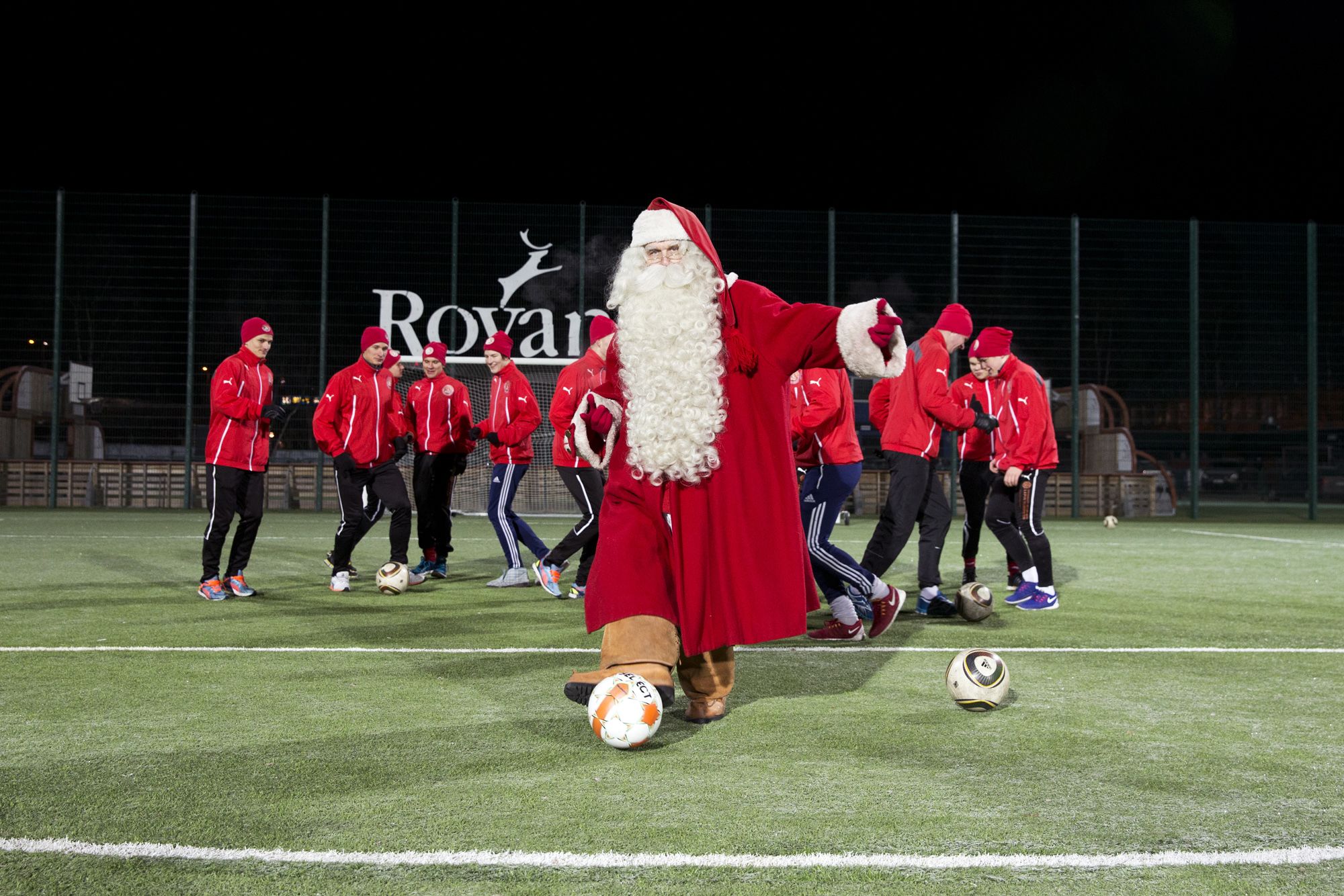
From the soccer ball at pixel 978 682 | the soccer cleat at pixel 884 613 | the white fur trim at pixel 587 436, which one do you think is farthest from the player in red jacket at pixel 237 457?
the soccer ball at pixel 978 682

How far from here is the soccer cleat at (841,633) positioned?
630 centimetres

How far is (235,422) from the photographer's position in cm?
806

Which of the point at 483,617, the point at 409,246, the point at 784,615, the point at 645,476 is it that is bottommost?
the point at 483,617

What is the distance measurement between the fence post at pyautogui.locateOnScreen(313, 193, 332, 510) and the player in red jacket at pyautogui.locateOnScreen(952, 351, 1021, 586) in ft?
47.3

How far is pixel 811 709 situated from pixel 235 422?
5.44 metres

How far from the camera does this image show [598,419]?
14.5 ft

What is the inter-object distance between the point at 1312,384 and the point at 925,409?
694 inches

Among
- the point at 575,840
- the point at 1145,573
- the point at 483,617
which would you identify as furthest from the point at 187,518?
the point at 575,840

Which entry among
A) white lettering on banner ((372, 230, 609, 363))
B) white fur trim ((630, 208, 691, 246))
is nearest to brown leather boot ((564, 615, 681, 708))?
white fur trim ((630, 208, 691, 246))

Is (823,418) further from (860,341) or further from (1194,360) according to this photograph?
Result: (1194,360)

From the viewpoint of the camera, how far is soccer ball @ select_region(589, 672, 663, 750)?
3662mm

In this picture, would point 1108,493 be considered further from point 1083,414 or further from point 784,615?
point 784,615

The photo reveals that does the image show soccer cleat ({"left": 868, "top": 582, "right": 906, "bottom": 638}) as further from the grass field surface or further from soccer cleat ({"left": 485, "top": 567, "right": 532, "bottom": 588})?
soccer cleat ({"left": 485, "top": 567, "right": 532, "bottom": 588})

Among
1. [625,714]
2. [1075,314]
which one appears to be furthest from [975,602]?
[1075,314]
